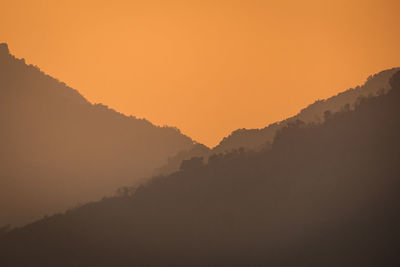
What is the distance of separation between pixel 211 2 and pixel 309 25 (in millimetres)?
2081

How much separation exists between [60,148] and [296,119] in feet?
15.8

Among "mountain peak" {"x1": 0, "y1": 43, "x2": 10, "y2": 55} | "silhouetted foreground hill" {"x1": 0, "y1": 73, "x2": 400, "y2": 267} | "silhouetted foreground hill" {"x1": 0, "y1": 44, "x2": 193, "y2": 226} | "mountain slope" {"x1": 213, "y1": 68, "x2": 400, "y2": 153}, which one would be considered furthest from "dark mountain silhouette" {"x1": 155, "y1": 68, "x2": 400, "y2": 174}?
"mountain peak" {"x1": 0, "y1": 43, "x2": 10, "y2": 55}

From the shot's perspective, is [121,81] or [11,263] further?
[121,81]

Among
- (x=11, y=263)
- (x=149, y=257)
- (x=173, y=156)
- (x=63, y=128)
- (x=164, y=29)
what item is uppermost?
(x=164, y=29)

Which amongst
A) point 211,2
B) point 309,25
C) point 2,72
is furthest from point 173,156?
point 2,72

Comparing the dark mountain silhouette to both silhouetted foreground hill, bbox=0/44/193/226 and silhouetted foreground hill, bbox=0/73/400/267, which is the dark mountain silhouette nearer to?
silhouetted foreground hill, bbox=0/73/400/267

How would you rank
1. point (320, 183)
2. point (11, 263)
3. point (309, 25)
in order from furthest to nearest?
1. point (309, 25)
2. point (320, 183)
3. point (11, 263)

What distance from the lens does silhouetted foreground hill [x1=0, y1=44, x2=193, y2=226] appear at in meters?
8.37

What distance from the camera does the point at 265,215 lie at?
848 cm

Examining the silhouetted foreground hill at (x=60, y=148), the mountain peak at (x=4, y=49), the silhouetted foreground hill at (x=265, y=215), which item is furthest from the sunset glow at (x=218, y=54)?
the silhouetted foreground hill at (x=265, y=215)

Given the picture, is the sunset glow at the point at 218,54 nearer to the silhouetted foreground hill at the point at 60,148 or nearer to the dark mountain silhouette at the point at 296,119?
the dark mountain silhouette at the point at 296,119

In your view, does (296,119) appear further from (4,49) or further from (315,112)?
(4,49)

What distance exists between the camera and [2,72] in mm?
10125

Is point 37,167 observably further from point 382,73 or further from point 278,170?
point 382,73
